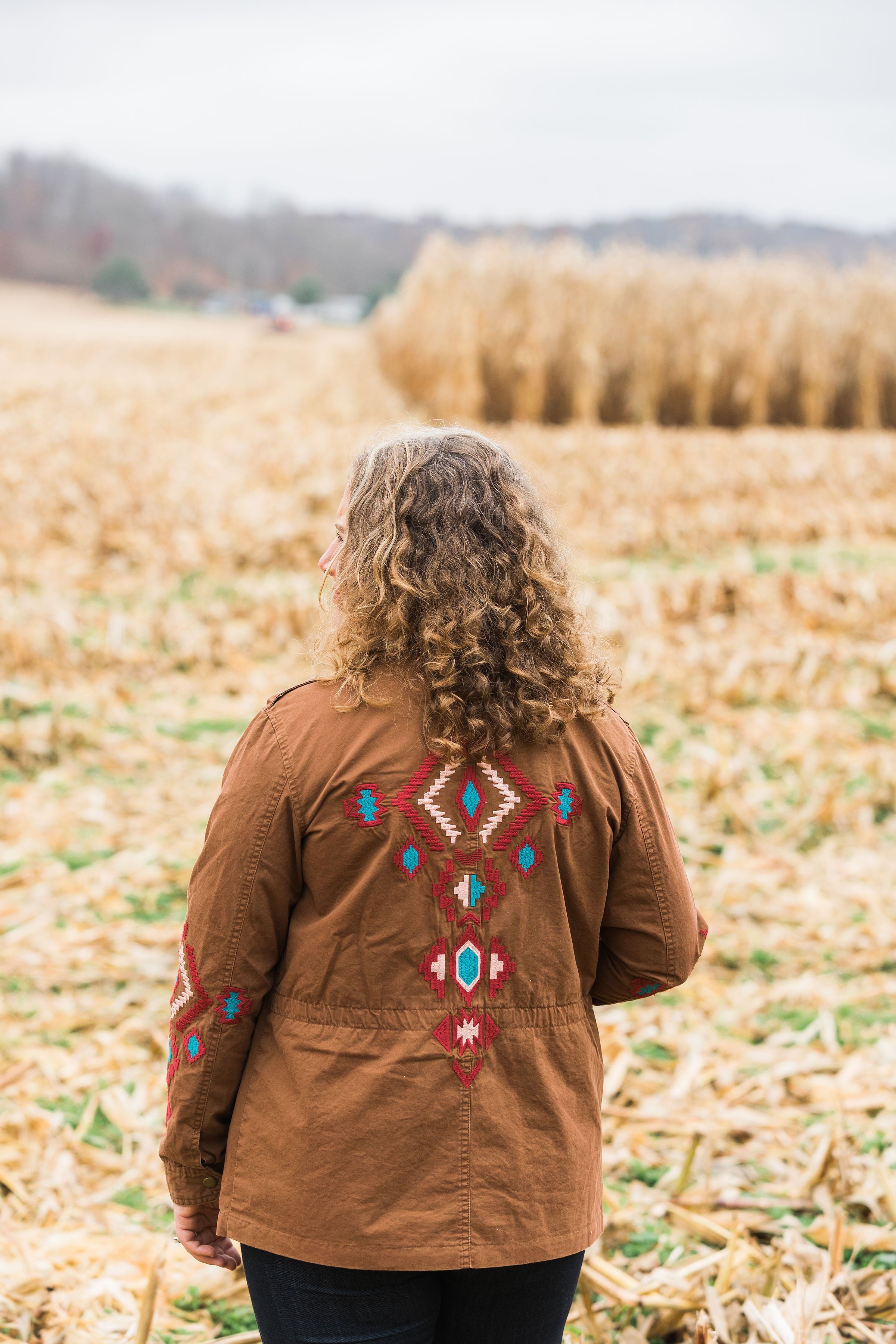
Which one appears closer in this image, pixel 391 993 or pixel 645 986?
pixel 391 993

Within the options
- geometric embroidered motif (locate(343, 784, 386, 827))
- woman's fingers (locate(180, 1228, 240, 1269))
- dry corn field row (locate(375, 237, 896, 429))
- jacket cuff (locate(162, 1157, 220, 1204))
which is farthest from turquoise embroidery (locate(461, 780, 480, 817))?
dry corn field row (locate(375, 237, 896, 429))

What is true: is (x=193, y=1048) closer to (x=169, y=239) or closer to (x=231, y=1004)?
(x=231, y=1004)

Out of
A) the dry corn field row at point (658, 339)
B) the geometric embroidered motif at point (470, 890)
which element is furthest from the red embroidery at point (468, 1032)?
the dry corn field row at point (658, 339)

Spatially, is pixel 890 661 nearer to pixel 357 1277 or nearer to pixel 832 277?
pixel 357 1277

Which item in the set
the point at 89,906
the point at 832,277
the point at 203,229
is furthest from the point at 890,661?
the point at 203,229

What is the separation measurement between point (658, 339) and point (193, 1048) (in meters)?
15.5

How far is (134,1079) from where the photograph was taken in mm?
3275

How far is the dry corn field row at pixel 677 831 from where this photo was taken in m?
2.56

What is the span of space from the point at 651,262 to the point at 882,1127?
49.4 ft

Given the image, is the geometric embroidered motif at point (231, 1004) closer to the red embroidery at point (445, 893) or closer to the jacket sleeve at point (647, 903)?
the red embroidery at point (445, 893)

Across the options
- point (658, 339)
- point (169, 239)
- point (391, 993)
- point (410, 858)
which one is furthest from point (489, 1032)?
point (169, 239)

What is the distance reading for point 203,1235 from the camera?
1.67 metres

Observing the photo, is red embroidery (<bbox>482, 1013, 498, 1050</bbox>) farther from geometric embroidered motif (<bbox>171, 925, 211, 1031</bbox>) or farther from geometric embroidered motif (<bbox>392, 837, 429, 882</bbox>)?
geometric embroidered motif (<bbox>171, 925, 211, 1031</bbox>)

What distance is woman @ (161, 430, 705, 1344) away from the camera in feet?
4.73
